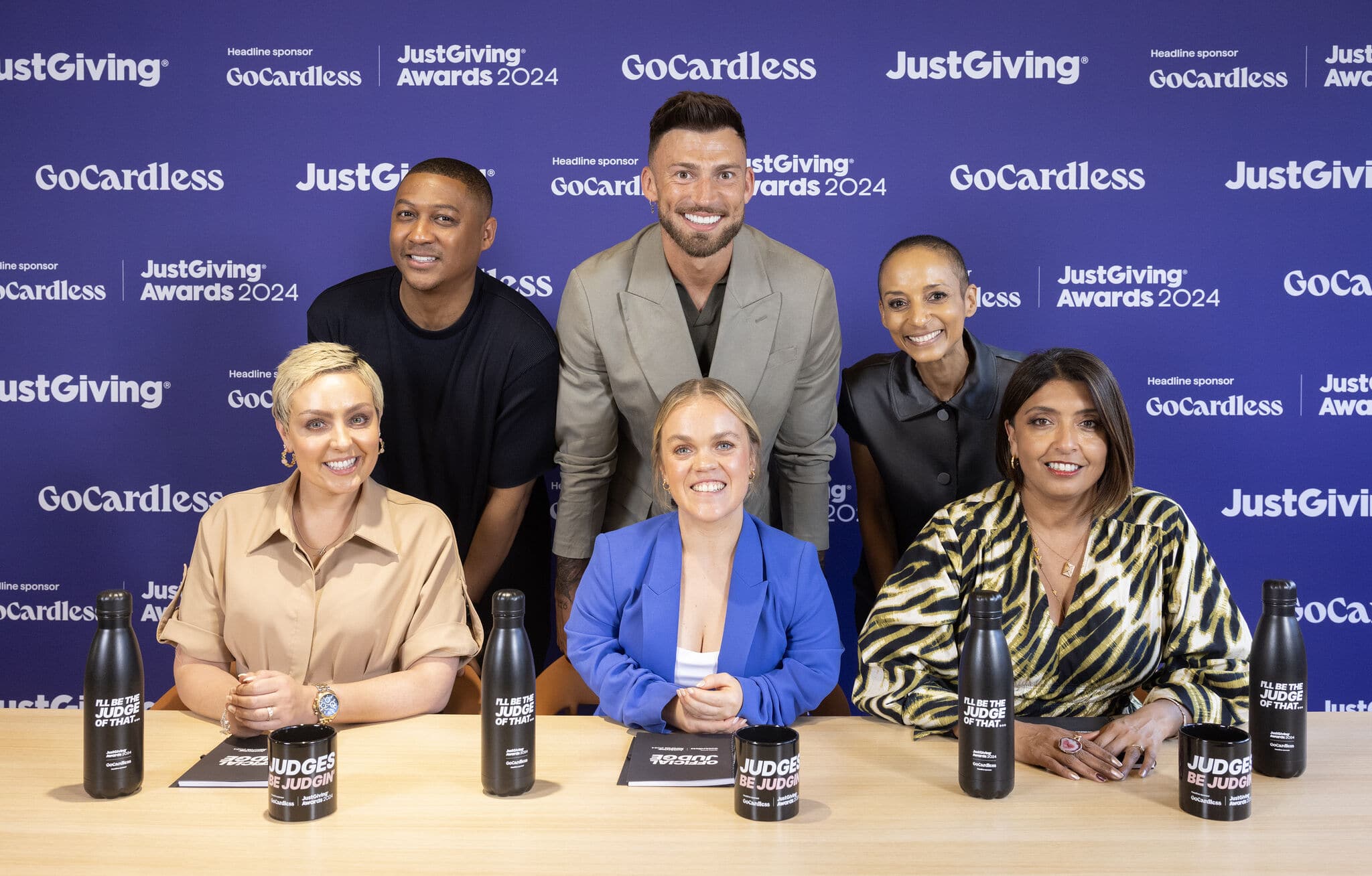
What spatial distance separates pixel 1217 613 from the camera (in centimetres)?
196

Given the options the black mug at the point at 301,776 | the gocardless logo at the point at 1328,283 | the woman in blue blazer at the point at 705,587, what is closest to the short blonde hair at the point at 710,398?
the woman in blue blazer at the point at 705,587

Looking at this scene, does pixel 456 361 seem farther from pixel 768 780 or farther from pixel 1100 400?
pixel 768 780

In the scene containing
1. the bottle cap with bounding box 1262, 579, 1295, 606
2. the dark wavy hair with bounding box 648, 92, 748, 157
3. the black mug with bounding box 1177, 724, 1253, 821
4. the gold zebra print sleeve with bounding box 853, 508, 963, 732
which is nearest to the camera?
the black mug with bounding box 1177, 724, 1253, 821

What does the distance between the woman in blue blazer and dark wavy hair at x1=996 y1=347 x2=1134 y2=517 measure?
486 mm

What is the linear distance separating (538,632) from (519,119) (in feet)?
4.98

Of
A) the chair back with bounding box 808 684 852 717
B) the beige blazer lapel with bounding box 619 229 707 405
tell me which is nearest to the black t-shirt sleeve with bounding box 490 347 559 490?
the beige blazer lapel with bounding box 619 229 707 405

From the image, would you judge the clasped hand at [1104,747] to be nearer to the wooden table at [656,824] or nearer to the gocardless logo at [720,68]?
the wooden table at [656,824]

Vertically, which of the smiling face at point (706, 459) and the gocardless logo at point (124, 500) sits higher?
the smiling face at point (706, 459)

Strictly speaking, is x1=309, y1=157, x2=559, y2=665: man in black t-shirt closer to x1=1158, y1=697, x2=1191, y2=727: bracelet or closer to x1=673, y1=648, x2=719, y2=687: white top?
x1=673, y1=648, x2=719, y2=687: white top

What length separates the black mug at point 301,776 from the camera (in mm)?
1441

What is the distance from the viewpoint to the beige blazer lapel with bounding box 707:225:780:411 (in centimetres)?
264

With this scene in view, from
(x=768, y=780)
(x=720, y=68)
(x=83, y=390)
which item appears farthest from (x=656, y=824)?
(x=83, y=390)

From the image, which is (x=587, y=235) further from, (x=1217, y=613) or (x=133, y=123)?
(x=1217, y=613)

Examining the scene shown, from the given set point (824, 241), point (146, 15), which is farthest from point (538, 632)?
point (146, 15)
